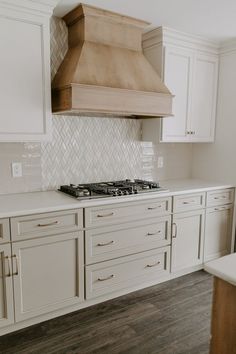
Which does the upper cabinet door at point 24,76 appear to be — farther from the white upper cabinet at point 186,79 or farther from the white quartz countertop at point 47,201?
the white upper cabinet at point 186,79

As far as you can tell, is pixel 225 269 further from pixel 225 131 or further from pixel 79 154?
pixel 225 131

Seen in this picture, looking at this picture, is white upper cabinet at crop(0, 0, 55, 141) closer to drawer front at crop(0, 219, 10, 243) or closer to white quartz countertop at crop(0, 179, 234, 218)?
white quartz countertop at crop(0, 179, 234, 218)

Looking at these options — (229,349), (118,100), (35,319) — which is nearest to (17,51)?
(118,100)

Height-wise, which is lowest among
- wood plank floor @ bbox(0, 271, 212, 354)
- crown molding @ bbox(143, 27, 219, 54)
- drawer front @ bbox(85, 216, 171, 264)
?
wood plank floor @ bbox(0, 271, 212, 354)

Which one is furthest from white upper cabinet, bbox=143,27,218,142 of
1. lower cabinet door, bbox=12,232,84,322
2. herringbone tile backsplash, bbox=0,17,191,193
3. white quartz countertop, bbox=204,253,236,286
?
white quartz countertop, bbox=204,253,236,286

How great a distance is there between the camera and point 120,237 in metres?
2.45

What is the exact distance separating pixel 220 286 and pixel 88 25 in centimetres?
217

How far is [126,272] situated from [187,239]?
78 cm

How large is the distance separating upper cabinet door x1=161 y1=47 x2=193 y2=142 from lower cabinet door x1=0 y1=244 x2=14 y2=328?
181 cm

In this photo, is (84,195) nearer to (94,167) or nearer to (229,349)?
(94,167)

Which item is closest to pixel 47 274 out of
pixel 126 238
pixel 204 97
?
pixel 126 238

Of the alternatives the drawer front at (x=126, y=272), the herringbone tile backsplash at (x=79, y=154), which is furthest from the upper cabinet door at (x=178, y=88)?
the drawer front at (x=126, y=272)

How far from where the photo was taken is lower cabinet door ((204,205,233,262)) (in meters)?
3.11

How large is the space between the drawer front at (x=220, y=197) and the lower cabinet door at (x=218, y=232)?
0.06 m
